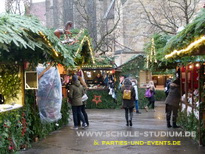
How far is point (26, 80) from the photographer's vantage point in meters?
10.2

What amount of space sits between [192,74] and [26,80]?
516cm

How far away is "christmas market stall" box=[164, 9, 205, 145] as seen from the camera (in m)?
8.20

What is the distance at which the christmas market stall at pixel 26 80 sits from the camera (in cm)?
823

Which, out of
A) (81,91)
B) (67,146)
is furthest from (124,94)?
(67,146)

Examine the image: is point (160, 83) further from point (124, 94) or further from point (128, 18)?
point (124, 94)

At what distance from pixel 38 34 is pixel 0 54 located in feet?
3.35

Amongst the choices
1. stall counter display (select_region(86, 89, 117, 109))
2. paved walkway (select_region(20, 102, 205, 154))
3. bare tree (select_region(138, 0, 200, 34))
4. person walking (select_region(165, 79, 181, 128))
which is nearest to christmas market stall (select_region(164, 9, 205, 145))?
person walking (select_region(165, 79, 181, 128))

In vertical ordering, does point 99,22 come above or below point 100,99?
above

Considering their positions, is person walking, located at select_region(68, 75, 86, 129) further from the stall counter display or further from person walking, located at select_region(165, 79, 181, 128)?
the stall counter display

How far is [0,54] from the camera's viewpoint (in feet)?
29.7

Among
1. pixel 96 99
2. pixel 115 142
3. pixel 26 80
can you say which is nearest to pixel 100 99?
pixel 96 99

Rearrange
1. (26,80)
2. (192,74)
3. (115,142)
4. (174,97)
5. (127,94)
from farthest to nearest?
1. (127,94)
2. (174,97)
3. (192,74)
4. (115,142)
5. (26,80)

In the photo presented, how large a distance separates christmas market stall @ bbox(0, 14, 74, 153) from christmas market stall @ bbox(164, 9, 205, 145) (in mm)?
2738

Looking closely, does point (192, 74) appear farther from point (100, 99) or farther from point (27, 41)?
point (100, 99)
